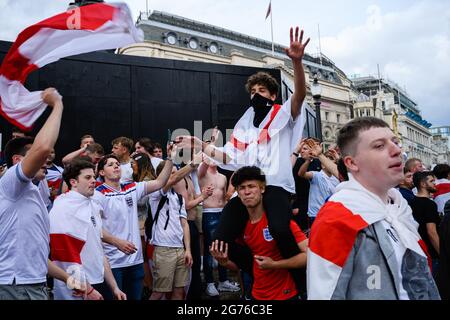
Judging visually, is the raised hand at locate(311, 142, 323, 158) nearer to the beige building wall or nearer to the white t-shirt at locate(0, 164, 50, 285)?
the white t-shirt at locate(0, 164, 50, 285)

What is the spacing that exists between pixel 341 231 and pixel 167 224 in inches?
135

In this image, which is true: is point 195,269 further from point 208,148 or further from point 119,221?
point 208,148

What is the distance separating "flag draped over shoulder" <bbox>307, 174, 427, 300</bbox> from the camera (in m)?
1.92

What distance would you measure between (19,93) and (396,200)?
3.12 m

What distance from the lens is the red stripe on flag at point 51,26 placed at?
3459 millimetres

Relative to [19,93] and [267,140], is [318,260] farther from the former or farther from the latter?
[19,93]

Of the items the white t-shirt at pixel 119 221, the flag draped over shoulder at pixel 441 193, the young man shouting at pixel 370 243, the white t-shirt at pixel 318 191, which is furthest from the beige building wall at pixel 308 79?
the young man shouting at pixel 370 243

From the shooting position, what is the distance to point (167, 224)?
200 inches

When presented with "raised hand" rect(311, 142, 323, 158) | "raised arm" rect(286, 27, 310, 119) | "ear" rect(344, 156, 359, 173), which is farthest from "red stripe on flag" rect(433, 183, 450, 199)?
"ear" rect(344, 156, 359, 173)

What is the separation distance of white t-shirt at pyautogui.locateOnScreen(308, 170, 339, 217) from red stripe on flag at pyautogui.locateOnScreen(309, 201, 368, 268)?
4.66 metres

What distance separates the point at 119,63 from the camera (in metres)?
7.84

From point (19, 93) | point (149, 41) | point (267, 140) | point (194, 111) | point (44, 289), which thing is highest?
point (149, 41)

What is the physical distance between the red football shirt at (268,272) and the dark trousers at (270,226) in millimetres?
71

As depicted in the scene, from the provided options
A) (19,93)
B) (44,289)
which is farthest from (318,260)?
(19,93)
